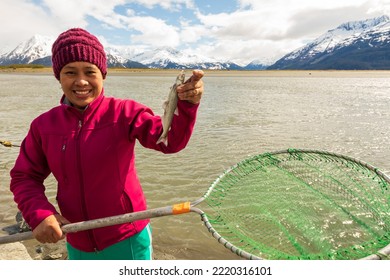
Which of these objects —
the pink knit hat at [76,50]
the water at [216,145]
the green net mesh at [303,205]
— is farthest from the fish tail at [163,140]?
the water at [216,145]

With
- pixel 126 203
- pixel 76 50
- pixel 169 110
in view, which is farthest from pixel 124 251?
pixel 76 50

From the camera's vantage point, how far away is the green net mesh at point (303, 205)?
5148mm

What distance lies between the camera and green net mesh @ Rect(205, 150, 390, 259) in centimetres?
515

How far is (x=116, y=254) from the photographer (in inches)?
122

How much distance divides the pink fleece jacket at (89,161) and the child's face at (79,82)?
0.28 ft

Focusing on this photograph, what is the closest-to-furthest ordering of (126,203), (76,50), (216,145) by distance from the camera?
(76,50) < (126,203) < (216,145)

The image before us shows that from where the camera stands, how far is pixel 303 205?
21.5 feet

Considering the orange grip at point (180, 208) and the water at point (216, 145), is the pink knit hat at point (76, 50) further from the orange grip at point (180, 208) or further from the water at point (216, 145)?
the water at point (216, 145)

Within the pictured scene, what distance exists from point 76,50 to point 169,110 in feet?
3.43

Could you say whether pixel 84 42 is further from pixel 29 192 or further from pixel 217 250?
pixel 217 250

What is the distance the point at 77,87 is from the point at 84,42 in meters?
0.42

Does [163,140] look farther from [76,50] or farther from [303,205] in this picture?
[303,205]

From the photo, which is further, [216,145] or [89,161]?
[216,145]
